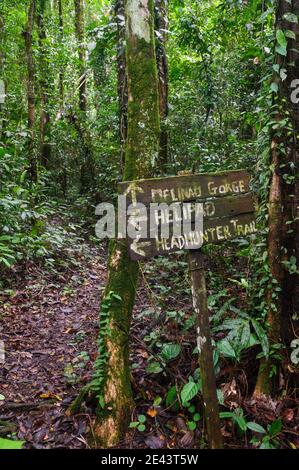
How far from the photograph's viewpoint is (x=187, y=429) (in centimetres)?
329

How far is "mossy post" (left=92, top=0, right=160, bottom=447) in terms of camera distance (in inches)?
135

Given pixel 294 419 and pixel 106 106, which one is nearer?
pixel 294 419

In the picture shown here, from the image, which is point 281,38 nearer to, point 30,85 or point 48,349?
point 48,349

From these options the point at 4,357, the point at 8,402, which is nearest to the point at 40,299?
the point at 4,357

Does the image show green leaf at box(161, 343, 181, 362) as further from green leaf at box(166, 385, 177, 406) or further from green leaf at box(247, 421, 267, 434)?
green leaf at box(247, 421, 267, 434)

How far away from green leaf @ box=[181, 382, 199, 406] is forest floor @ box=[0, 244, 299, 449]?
0.24m

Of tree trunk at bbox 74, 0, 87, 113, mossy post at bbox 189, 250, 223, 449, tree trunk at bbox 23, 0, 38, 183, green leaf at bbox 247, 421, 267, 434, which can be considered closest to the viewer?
mossy post at bbox 189, 250, 223, 449

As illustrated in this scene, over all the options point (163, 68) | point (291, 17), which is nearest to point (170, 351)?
point (291, 17)

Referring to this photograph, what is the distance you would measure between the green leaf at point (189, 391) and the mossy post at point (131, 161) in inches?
19.1

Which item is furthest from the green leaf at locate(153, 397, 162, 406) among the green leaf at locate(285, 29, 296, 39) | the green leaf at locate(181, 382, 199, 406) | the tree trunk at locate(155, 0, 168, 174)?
the tree trunk at locate(155, 0, 168, 174)

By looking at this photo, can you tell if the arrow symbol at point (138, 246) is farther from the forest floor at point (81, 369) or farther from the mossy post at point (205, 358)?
the forest floor at point (81, 369)

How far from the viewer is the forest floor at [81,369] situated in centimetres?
330
